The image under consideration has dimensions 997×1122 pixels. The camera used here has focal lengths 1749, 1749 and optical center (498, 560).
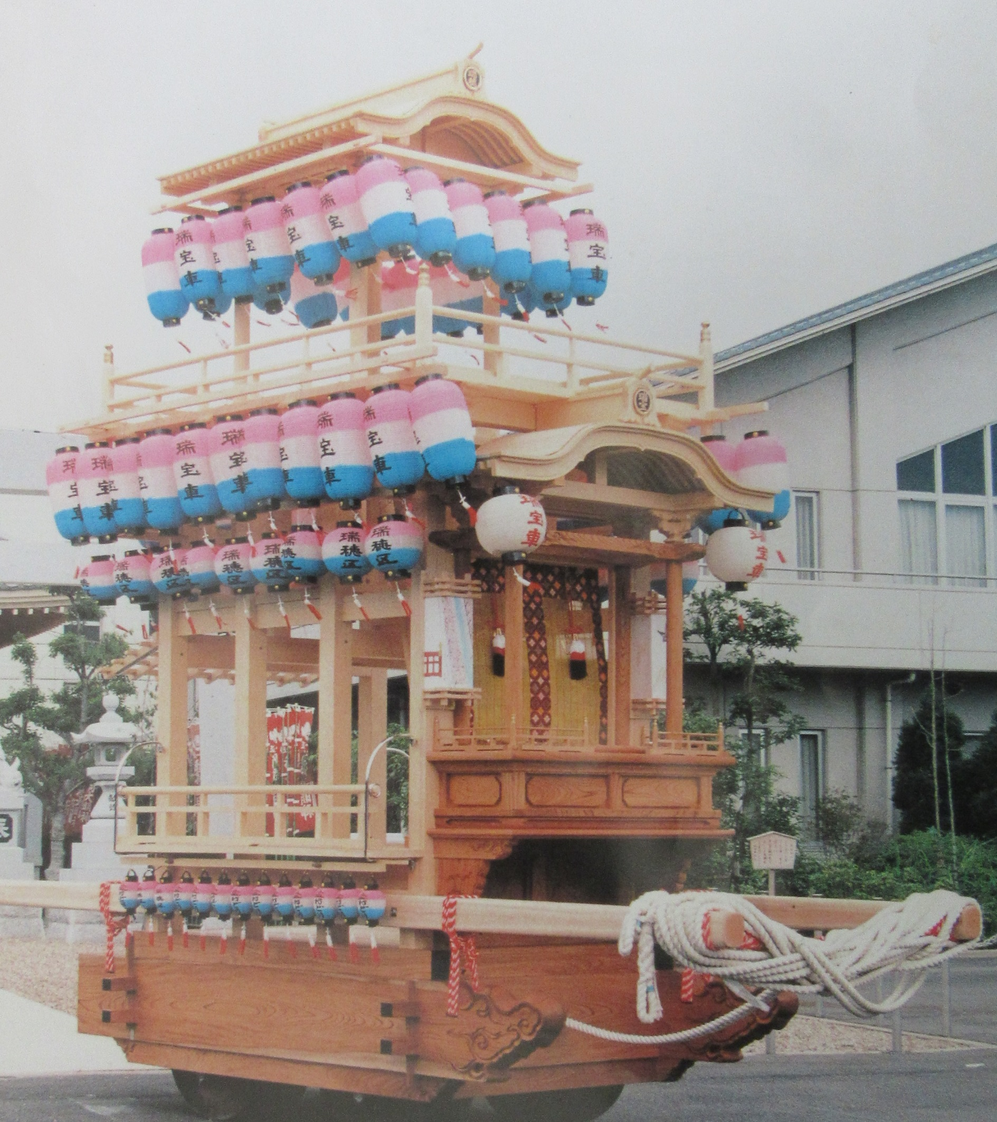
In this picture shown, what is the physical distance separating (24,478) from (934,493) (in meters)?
15.2

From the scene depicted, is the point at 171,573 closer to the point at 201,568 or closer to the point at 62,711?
the point at 201,568

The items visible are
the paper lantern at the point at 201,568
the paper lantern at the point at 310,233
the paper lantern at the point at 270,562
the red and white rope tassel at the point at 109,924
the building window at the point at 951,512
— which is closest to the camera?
the red and white rope tassel at the point at 109,924

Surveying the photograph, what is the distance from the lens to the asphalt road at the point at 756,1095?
34.0ft

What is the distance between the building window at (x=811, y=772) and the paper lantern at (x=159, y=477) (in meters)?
12.7

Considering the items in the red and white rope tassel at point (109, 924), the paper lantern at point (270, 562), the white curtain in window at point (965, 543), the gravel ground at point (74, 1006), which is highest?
the white curtain in window at point (965, 543)

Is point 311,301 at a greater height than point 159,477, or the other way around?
point 311,301

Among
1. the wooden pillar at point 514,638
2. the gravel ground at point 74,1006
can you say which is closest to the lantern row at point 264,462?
the wooden pillar at point 514,638

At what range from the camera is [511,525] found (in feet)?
28.1

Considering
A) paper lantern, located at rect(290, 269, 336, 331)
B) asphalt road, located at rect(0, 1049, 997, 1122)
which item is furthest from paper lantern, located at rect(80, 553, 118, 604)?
asphalt road, located at rect(0, 1049, 997, 1122)

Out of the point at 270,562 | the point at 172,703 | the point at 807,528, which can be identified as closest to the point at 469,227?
the point at 270,562

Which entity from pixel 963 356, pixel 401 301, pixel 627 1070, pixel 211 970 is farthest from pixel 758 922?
pixel 963 356

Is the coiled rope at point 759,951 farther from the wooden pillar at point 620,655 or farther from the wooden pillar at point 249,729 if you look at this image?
the wooden pillar at point 249,729

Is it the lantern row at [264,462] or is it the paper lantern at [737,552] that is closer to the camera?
the lantern row at [264,462]

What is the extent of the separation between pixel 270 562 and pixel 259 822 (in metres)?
1.59
